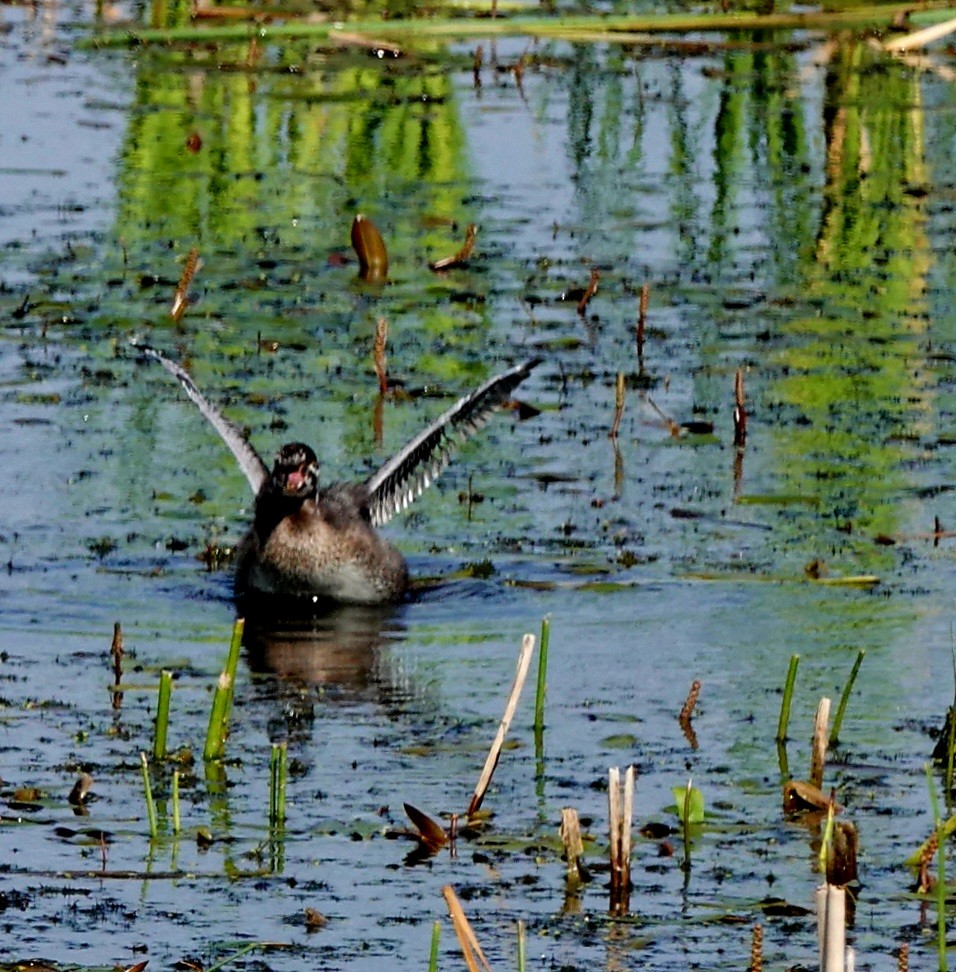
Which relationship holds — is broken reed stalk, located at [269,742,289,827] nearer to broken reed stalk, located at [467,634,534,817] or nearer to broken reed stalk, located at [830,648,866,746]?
broken reed stalk, located at [467,634,534,817]

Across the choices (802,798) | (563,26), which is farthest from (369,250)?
(802,798)

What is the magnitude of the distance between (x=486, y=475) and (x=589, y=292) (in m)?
3.17

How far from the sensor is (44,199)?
19453 millimetres

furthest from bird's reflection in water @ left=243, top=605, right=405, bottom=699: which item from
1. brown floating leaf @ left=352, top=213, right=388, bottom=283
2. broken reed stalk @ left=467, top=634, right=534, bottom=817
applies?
brown floating leaf @ left=352, top=213, right=388, bottom=283

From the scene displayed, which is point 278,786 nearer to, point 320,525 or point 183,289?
point 320,525

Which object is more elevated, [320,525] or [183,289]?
[183,289]

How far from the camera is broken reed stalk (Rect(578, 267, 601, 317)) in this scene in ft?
54.9

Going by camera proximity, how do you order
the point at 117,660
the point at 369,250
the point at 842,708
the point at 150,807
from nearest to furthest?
the point at 150,807 → the point at 842,708 → the point at 117,660 → the point at 369,250

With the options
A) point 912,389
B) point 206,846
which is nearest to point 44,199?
point 912,389

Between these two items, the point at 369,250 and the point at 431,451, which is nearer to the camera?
the point at 431,451

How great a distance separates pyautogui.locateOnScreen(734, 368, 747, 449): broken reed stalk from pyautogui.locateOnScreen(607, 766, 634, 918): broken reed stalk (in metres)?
6.48

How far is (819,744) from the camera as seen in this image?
28.6ft

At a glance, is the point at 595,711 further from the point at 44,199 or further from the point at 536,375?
the point at 44,199

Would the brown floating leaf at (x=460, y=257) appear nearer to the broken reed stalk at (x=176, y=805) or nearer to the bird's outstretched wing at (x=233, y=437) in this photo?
the bird's outstretched wing at (x=233, y=437)
